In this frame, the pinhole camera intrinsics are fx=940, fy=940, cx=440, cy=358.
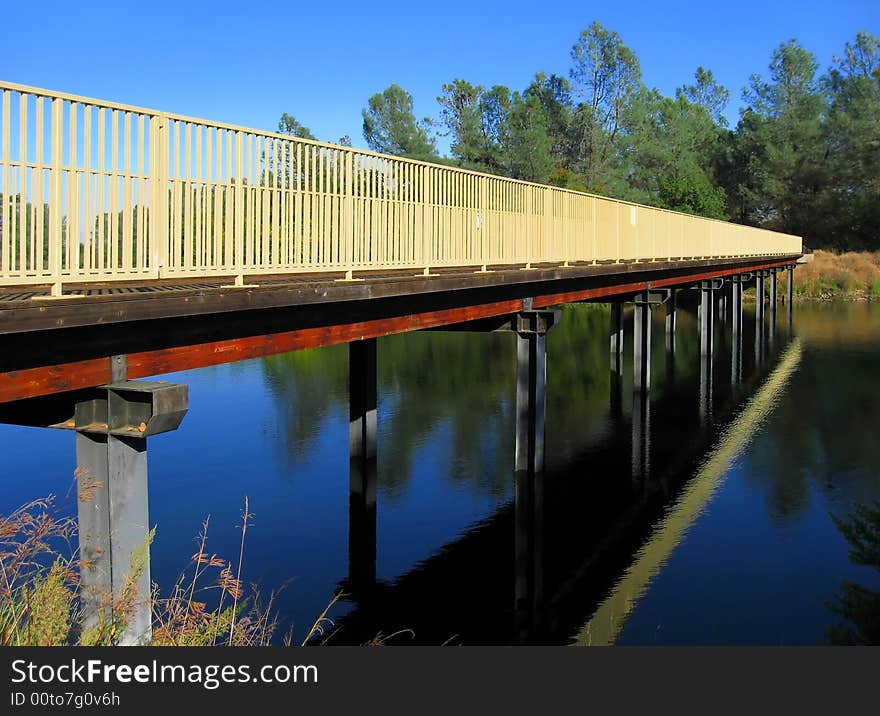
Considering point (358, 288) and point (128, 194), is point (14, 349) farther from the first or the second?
point (358, 288)

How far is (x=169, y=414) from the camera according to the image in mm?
7285

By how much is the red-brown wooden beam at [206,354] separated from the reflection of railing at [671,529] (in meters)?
4.49

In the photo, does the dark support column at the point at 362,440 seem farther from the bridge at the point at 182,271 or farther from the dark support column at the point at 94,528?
the dark support column at the point at 94,528

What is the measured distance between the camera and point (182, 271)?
852cm

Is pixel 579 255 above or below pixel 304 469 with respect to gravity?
above

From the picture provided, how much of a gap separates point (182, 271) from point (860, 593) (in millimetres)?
9761

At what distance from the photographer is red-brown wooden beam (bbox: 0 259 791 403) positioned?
6.84 m

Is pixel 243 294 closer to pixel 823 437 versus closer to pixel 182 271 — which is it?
pixel 182 271

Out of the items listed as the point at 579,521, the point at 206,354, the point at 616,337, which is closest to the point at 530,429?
the point at 579,521

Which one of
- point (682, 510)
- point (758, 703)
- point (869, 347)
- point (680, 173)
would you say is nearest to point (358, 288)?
point (758, 703)

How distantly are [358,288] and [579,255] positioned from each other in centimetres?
1047

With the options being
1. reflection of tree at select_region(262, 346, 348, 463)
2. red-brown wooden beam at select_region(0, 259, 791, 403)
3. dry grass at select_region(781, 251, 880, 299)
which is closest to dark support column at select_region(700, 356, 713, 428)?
reflection of tree at select_region(262, 346, 348, 463)

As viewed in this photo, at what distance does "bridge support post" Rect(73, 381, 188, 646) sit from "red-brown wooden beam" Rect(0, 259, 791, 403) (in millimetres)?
292

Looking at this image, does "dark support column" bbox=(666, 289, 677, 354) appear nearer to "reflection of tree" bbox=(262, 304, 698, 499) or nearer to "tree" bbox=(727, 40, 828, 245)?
"reflection of tree" bbox=(262, 304, 698, 499)
